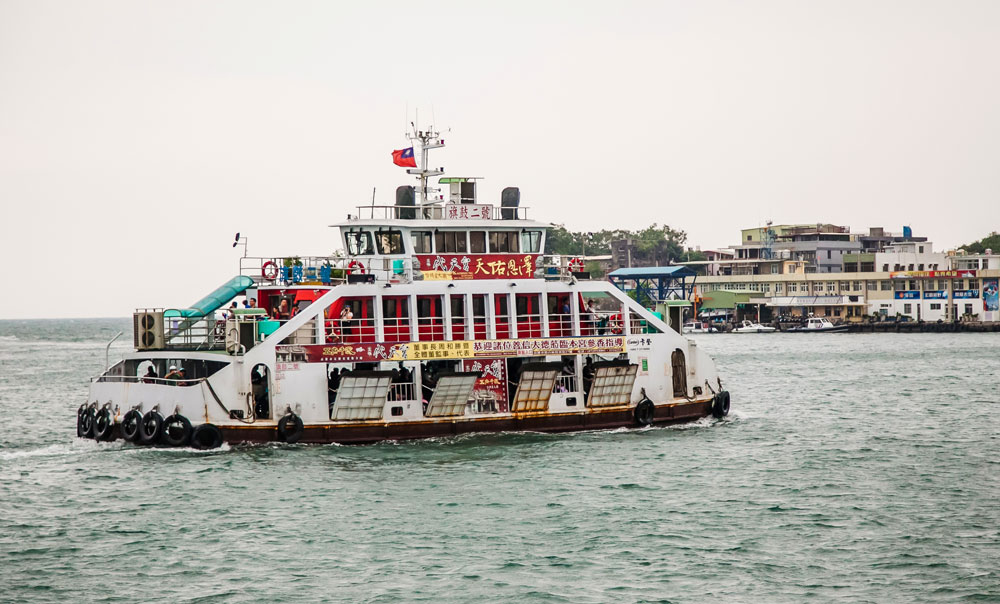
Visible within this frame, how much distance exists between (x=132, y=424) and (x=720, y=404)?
18.8 meters

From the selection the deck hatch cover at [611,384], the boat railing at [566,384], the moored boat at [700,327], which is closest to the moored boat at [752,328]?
the moored boat at [700,327]

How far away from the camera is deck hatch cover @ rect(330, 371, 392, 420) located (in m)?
31.3

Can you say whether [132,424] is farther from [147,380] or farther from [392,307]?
[392,307]

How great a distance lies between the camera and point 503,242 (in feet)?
119

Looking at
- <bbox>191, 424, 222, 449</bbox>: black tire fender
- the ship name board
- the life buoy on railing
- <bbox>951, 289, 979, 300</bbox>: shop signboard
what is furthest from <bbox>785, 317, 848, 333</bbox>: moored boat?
<bbox>191, 424, 222, 449</bbox>: black tire fender


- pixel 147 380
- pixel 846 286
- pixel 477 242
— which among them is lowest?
pixel 147 380

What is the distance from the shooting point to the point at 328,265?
114ft

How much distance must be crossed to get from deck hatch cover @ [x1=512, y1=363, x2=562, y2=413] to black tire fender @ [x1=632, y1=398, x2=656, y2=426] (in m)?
3.12

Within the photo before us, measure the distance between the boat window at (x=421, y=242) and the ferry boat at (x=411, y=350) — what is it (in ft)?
0.15

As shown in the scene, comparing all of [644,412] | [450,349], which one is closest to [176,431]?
[450,349]

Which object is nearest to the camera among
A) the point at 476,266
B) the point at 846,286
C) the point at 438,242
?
the point at 438,242

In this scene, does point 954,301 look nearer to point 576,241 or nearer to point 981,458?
point 576,241

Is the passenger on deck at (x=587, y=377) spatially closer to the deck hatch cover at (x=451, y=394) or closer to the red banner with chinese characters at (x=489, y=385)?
the red banner with chinese characters at (x=489, y=385)

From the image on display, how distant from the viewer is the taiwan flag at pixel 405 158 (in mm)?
37250
